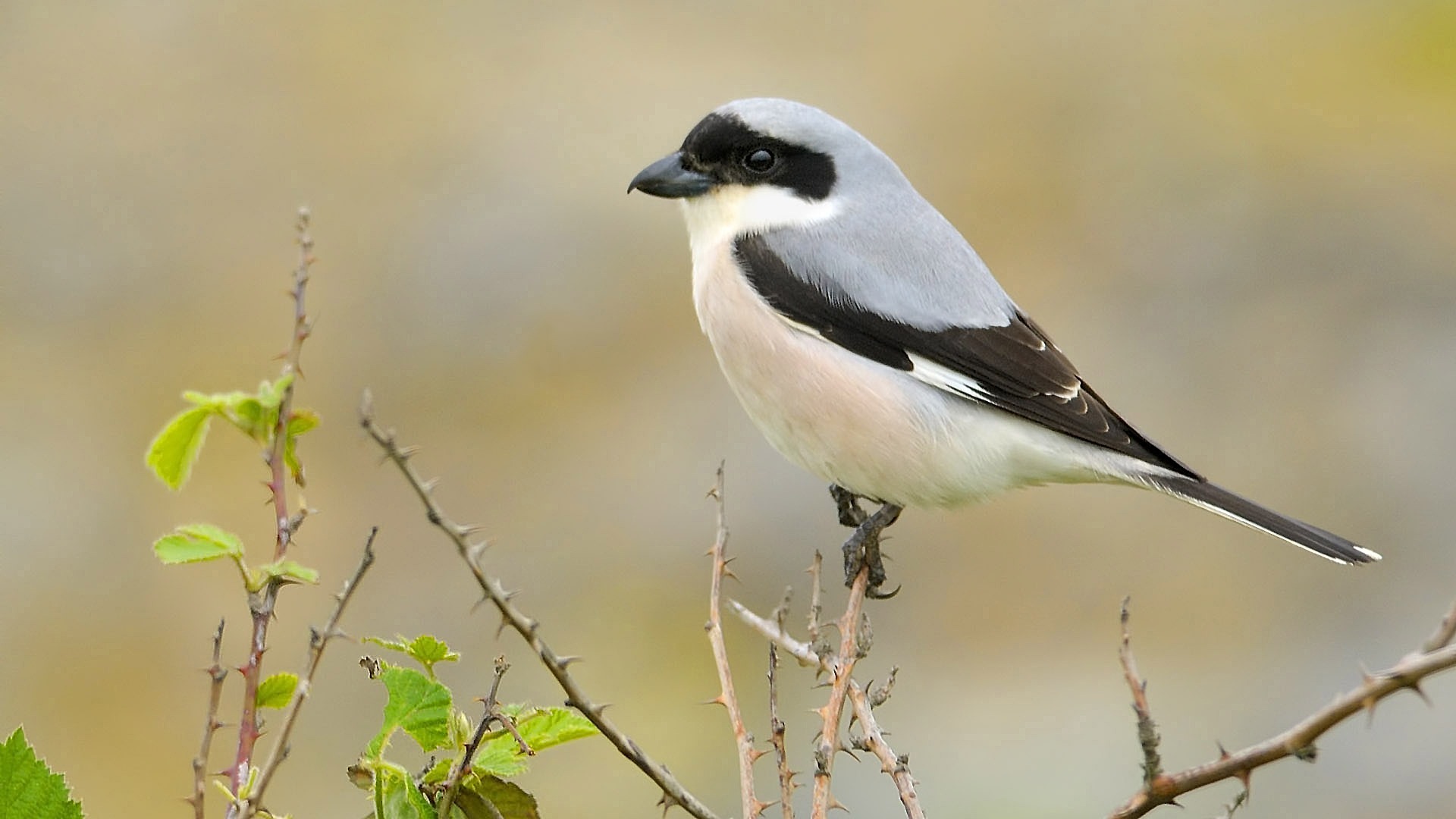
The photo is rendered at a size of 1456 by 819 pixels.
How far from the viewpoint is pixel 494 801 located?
1.48 metres

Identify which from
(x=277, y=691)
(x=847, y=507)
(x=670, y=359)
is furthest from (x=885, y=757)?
(x=670, y=359)

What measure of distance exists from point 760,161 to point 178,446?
6.77ft

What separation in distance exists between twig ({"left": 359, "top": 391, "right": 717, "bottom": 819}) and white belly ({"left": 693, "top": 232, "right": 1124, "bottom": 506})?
60.8 inches

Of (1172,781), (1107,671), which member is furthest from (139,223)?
(1172,781)

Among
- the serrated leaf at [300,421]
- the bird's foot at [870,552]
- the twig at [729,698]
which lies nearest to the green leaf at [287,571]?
the serrated leaf at [300,421]

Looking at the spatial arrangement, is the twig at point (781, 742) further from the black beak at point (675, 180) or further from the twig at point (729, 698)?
the black beak at point (675, 180)

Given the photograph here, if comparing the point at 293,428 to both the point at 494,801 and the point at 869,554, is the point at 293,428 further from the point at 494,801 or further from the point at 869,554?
the point at 869,554

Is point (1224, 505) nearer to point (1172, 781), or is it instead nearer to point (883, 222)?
point (883, 222)

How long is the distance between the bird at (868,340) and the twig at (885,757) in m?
1.08

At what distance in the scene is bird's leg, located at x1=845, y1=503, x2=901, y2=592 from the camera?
2928 mm

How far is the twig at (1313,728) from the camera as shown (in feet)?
3.86

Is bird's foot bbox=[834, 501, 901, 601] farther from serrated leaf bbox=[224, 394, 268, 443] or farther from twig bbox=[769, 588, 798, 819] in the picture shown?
serrated leaf bbox=[224, 394, 268, 443]

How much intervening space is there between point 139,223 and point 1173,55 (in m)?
5.83

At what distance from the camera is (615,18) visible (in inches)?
364
